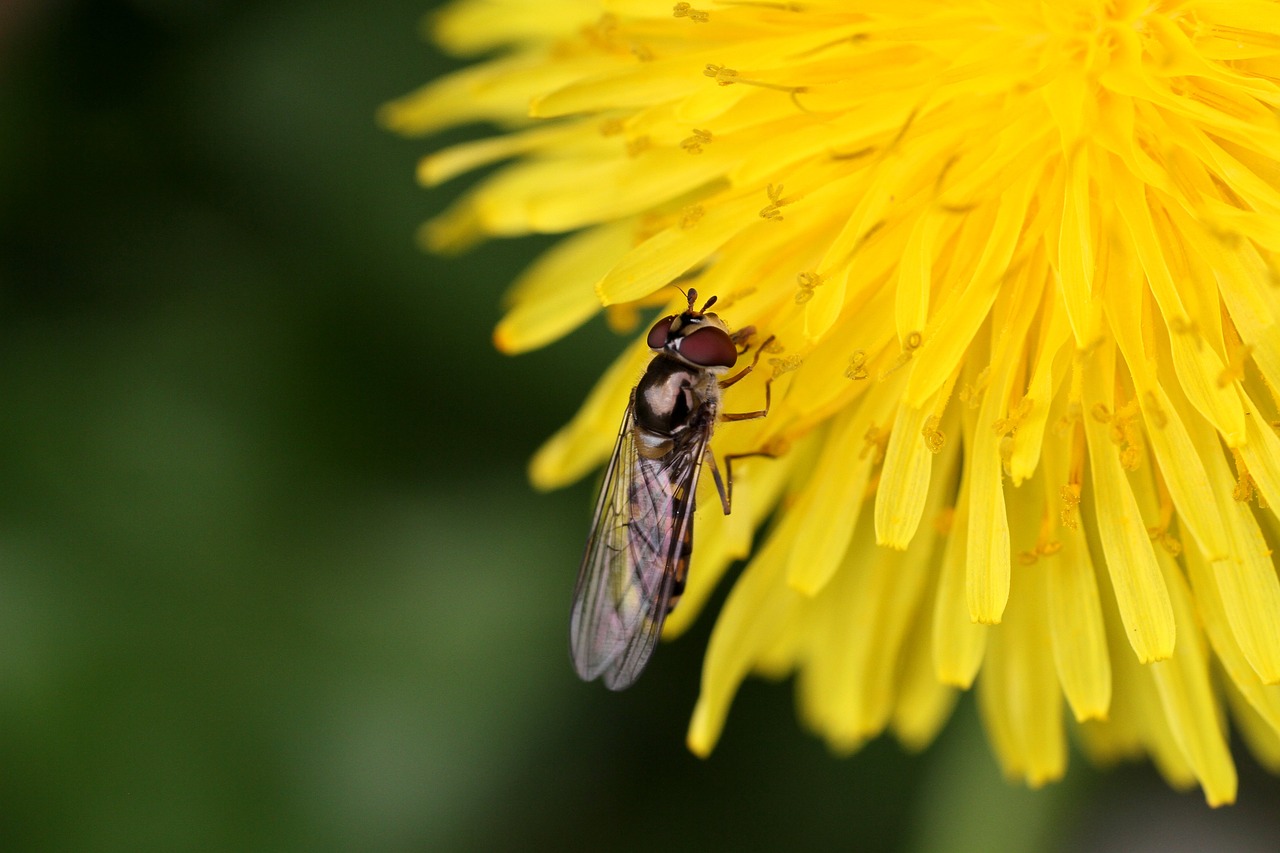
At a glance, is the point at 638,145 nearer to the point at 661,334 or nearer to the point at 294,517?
the point at 661,334

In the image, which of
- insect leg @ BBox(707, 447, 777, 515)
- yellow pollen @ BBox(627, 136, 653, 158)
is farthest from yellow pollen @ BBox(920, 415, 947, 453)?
yellow pollen @ BBox(627, 136, 653, 158)

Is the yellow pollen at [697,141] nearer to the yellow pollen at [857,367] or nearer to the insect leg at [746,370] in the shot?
the insect leg at [746,370]

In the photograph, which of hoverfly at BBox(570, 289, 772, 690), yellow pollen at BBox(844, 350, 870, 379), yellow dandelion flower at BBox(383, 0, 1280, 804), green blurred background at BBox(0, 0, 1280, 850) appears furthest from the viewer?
green blurred background at BBox(0, 0, 1280, 850)

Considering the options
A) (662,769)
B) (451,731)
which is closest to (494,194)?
(451,731)

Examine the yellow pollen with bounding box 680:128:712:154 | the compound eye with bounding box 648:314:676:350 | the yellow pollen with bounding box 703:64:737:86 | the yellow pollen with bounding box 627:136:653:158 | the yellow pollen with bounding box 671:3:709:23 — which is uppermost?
the yellow pollen with bounding box 671:3:709:23

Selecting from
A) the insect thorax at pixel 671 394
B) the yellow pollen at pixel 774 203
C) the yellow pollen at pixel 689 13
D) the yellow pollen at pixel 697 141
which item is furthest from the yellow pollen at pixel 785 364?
the yellow pollen at pixel 689 13

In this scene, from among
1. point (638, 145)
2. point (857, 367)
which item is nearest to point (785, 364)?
point (857, 367)

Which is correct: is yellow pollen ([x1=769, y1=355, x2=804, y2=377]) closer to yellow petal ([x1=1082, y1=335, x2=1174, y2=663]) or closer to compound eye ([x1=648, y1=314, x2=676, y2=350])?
compound eye ([x1=648, y1=314, x2=676, y2=350])
